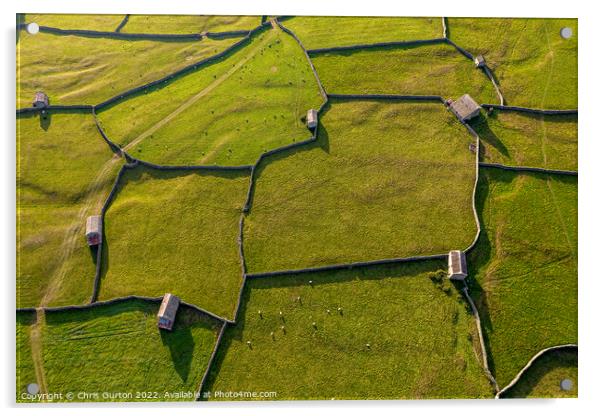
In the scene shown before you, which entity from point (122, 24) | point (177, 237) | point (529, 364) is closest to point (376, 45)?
point (122, 24)

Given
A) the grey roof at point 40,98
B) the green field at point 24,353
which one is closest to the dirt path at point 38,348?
the green field at point 24,353

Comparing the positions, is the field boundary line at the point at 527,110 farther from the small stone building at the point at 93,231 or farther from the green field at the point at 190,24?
the small stone building at the point at 93,231

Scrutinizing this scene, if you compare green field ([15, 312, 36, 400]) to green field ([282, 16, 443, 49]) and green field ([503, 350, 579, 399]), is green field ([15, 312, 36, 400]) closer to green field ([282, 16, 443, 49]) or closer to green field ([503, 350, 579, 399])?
green field ([503, 350, 579, 399])

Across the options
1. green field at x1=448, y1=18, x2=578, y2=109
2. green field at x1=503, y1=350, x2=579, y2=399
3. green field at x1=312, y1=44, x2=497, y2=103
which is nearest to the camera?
green field at x1=503, y1=350, x2=579, y2=399

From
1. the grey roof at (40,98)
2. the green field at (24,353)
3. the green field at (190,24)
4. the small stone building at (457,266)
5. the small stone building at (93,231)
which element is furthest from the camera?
the green field at (190,24)

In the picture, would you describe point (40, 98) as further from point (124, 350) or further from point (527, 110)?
point (527, 110)

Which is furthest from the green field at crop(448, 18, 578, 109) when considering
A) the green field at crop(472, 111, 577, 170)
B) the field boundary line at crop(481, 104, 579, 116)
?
the green field at crop(472, 111, 577, 170)

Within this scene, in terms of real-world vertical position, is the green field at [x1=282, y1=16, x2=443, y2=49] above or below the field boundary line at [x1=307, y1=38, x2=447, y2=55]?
above

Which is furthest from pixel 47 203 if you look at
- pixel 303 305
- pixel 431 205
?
pixel 431 205
